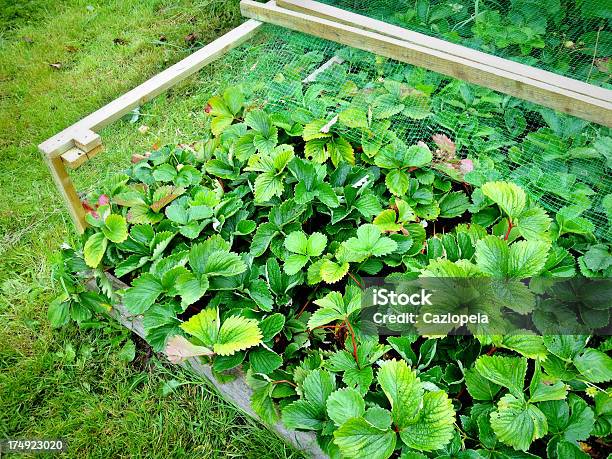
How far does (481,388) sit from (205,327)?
27.3 inches

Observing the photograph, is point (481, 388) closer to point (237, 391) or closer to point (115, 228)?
point (237, 391)

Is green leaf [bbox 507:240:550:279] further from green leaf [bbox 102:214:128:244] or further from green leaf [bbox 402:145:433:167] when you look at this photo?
green leaf [bbox 102:214:128:244]

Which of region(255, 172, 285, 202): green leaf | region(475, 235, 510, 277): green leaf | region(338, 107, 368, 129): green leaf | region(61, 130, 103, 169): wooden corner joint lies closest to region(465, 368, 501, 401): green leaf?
region(475, 235, 510, 277): green leaf

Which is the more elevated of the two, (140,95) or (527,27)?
(140,95)

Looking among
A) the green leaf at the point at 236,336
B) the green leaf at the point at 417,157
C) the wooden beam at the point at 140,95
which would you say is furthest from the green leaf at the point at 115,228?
the green leaf at the point at 417,157

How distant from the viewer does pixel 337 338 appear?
1.49 meters

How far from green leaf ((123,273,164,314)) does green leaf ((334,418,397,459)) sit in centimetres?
69

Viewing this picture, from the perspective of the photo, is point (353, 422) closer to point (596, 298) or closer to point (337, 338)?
point (337, 338)

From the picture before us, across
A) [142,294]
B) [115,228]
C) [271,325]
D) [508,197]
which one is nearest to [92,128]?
[115,228]

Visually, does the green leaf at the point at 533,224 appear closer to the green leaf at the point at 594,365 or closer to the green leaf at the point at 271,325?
the green leaf at the point at 594,365

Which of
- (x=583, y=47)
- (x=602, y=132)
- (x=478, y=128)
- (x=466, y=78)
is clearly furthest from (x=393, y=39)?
(x=583, y=47)

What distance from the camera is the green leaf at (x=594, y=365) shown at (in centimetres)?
125

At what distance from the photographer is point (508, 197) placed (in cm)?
149

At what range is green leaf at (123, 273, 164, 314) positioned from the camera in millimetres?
1497
